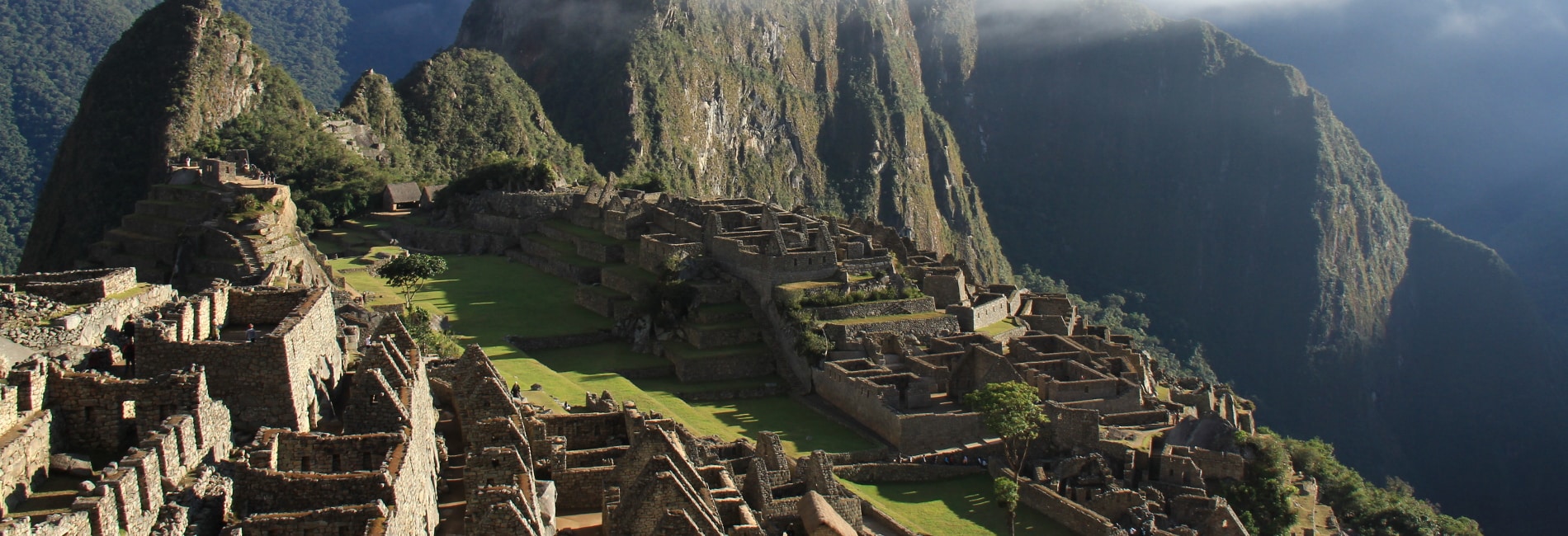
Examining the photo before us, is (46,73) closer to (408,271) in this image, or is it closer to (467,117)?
(467,117)

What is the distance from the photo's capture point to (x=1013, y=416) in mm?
31094

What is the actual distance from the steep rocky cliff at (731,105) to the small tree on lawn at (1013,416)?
90.8 meters

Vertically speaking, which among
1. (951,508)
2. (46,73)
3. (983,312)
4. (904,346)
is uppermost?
(46,73)

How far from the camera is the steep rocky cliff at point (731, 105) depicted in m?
140

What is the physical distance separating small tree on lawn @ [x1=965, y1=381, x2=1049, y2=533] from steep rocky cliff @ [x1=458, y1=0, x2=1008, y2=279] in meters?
90.8

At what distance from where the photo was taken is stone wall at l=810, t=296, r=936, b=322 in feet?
128

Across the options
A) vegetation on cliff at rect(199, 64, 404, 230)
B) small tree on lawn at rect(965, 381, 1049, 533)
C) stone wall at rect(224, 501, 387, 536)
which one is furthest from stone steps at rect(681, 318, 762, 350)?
stone wall at rect(224, 501, 387, 536)

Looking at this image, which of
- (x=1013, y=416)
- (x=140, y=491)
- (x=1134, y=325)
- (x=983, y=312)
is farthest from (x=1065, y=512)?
(x=1134, y=325)

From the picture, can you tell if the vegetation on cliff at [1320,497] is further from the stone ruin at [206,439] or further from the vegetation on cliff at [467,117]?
the vegetation on cliff at [467,117]

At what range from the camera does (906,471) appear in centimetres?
3131

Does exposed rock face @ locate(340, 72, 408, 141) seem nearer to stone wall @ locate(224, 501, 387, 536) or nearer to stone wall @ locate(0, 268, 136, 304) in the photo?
stone wall @ locate(0, 268, 136, 304)

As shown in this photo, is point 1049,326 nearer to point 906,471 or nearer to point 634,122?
point 906,471

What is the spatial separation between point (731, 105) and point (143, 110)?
317 ft

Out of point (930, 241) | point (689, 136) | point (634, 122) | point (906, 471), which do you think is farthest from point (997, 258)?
point (906, 471)
